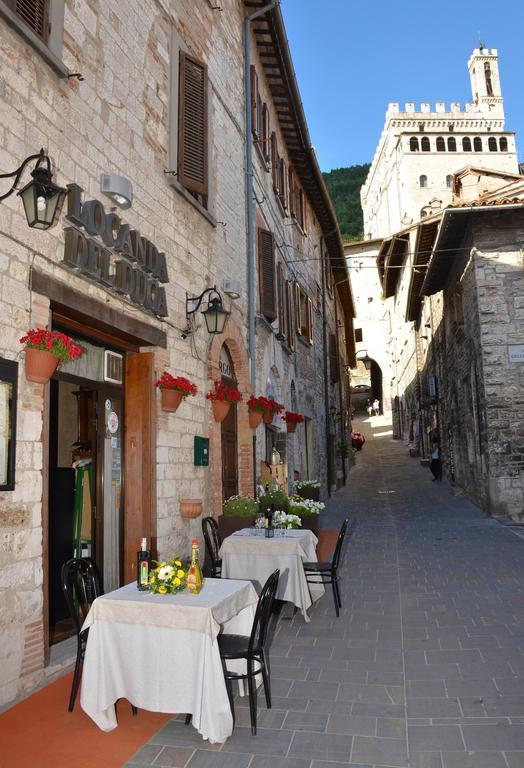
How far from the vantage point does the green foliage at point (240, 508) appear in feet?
24.5

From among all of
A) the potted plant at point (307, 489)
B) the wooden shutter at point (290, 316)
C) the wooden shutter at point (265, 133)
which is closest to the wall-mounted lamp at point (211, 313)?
the wooden shutter at point (265, 133)

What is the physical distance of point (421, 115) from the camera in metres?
58.2

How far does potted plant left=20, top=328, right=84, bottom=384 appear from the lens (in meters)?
4.04

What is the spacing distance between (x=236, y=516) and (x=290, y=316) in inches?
294

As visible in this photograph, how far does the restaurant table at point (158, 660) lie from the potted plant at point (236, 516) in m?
3.75

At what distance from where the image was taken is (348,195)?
7919cm

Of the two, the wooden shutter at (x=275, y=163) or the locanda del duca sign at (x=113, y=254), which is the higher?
the wooden shutter at (x=275, y=163)

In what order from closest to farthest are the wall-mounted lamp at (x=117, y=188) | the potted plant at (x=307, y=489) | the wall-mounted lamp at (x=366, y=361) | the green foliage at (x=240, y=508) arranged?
1. the wall-mounted lamp at (x=117, y=188)
2. the green foliage at (x=240, y=508)
3. the potted plant at (x=307, y=489)
4. the wall-mounted lamp at (x=366, y=361)

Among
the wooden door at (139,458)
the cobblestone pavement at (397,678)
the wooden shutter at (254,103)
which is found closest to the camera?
the cobblestone pavement at (397,678)

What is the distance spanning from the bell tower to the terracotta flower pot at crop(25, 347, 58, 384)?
6493 cm

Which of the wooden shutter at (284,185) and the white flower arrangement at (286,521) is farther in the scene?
the wooden shutter at (284,185)

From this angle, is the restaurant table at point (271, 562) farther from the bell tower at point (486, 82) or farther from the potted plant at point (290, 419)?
the bell tower at point (486, 82)

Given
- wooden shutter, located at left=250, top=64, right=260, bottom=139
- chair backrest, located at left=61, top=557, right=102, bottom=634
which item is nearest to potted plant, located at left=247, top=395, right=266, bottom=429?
wooden shutter, located at left=250, top=64, right=260, bottom=139

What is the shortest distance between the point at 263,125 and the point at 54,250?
28.0 feet
